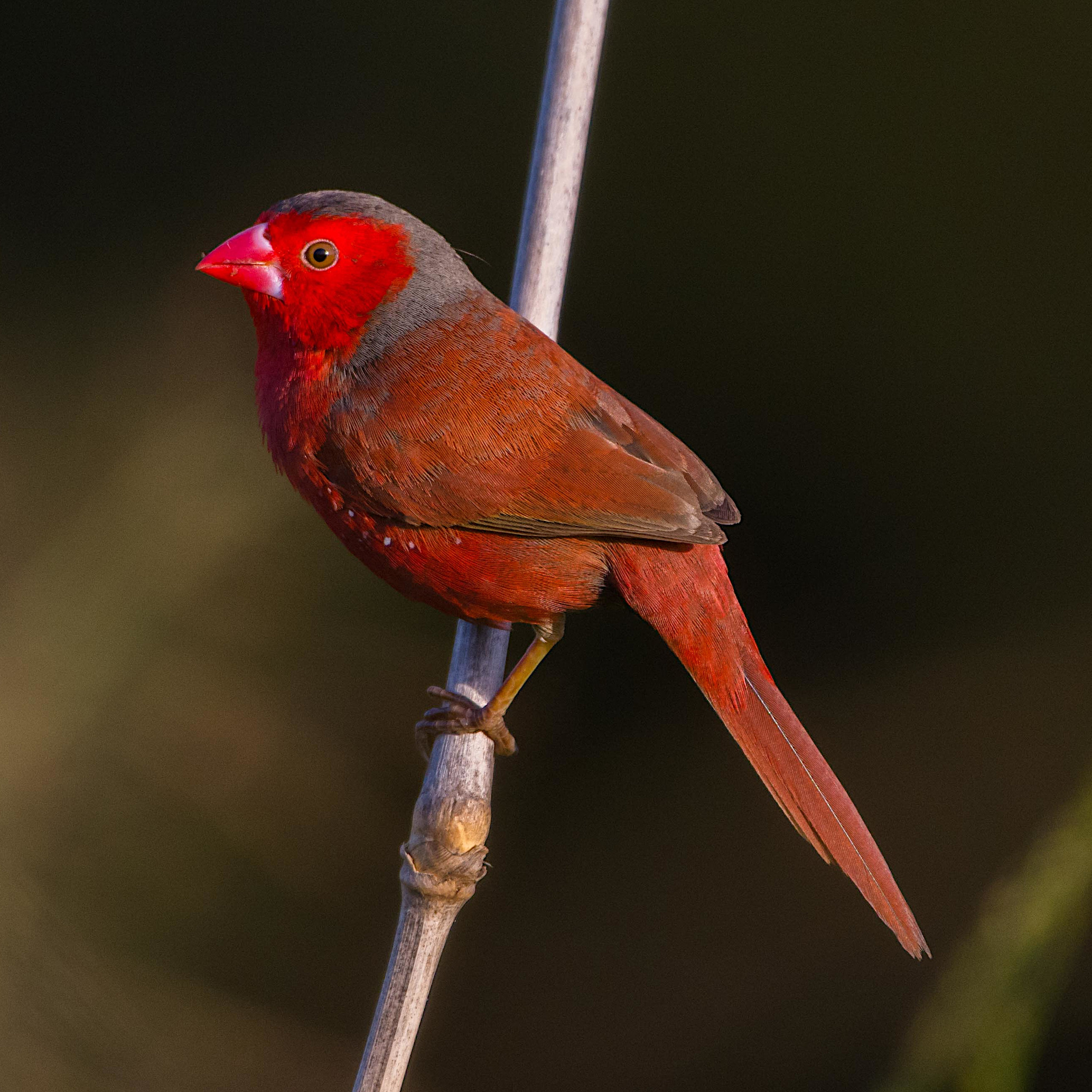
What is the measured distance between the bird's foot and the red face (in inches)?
22.3

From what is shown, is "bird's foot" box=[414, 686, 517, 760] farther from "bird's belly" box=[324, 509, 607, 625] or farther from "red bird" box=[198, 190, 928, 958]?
"bird's belly" box=[324, 509, 607, 625]

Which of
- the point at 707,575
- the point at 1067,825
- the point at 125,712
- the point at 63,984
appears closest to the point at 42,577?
the point at 125,712

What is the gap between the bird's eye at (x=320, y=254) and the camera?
5.74ft

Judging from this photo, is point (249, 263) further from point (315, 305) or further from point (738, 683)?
point (738, 683)

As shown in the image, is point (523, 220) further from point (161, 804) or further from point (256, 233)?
point (161, 804)

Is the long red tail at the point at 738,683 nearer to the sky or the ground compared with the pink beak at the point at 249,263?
nearer to the ground

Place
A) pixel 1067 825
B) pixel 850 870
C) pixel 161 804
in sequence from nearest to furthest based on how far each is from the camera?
pixel 1067 825
pixel 850 870
pixel 161 804

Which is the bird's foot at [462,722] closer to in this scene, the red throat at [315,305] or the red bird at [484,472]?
the red bird at [484,472]

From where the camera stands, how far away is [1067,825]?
134cm

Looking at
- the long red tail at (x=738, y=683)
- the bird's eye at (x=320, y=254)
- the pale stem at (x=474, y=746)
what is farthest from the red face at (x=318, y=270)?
the long red tail at (x=738, y=683)

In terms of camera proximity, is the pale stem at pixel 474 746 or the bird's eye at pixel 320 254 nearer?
the pale stem at pixel 474 746

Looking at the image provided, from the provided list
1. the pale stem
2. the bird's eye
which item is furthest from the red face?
the pale stem

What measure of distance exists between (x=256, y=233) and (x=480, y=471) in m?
0.49

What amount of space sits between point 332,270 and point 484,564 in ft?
1.63
